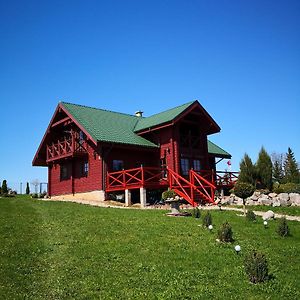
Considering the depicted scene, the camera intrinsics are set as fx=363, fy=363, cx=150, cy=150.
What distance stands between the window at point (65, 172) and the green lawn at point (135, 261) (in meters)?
16.8

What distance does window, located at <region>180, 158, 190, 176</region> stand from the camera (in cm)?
2886

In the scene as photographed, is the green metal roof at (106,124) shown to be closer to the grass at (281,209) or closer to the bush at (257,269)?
the grass at (281,209)

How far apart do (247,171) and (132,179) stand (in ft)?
41.7

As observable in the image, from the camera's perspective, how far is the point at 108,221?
1491 cm

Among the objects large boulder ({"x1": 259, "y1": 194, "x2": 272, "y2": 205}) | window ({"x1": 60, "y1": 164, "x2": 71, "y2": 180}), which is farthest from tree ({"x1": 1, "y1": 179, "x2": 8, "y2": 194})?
large boulder ({"x1": 259, "y1": 194, "x2": 272, "y2": 205})

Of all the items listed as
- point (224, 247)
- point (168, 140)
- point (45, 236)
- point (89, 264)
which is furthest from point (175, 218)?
point (168, 140)

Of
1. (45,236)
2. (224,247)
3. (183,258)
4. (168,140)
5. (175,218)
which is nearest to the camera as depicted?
(183,258)

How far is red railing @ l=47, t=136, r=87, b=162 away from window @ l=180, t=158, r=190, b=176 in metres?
7.75

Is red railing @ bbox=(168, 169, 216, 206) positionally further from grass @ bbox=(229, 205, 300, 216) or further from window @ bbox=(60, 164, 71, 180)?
window @ bbox=(60, 164, 71, 180)

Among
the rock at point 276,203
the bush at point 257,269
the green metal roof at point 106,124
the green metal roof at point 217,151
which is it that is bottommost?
the bush at point 257,269

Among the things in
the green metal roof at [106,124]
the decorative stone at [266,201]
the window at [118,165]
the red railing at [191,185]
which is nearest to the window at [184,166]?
the green metal roof at [106,124]

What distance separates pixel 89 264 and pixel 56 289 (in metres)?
1.63

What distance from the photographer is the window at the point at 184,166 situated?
28.9 metres

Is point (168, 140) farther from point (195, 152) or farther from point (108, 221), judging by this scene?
point (108, 221)
